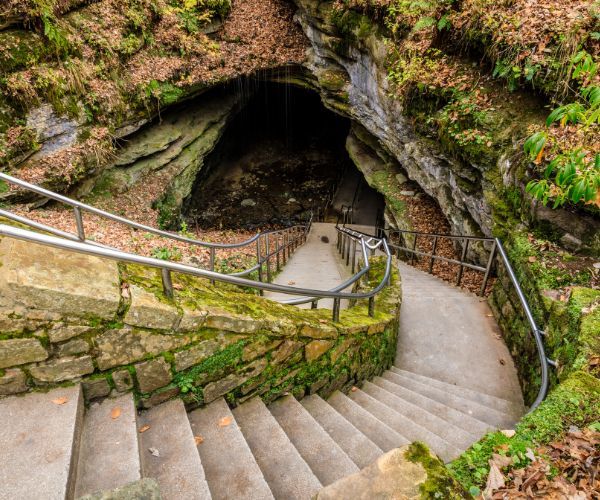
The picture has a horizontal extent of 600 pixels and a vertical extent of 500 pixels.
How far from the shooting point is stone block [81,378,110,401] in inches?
76.9

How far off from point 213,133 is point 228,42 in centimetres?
325

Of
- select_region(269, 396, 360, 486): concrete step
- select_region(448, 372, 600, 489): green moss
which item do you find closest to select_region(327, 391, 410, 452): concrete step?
select_region(269, 396, 360, 486): concrete step

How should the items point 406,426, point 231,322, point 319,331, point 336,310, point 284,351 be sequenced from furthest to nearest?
1. point 336,310
2. point 319,331
3. point 406,426
4. point 284,351
5. point 231,322

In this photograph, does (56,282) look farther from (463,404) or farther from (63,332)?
(463,404)

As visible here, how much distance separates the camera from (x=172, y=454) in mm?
1804

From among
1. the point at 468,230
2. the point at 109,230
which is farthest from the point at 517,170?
the point at 109,230

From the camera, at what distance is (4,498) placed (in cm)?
135

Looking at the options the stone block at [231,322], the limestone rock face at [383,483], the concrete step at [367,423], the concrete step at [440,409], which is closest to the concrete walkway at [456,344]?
the concrete step at [440,409]

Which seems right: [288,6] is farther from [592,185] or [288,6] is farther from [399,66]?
[592,185]

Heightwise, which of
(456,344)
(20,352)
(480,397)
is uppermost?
(20,352)

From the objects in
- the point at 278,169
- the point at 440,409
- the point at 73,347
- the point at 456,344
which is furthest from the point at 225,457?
the point at 278,169

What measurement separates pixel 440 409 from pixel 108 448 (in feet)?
9.69

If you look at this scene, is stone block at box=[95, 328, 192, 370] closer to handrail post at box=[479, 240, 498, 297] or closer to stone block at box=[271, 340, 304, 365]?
stone block at box=[271, 340, 304, 365]

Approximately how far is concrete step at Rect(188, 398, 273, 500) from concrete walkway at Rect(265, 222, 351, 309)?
10.0ft
